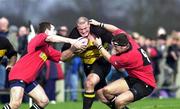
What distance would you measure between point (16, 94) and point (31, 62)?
0.72 meters

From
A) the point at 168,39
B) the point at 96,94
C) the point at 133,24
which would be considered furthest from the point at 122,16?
the point at 96,94

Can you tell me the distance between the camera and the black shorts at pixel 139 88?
16.7 metres

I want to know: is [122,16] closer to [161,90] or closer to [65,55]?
[161,90]

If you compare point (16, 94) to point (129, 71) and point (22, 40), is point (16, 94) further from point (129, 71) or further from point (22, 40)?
point (22, 40)

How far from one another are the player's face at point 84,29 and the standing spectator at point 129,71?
264 millimetres

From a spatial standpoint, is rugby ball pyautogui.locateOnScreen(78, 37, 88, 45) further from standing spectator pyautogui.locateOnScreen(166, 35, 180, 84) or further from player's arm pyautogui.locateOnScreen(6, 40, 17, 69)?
standing spectator pyautogui.locateOnScreen(166, 35, 180, 84)

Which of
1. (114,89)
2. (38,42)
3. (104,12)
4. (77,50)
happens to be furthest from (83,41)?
(104,12)

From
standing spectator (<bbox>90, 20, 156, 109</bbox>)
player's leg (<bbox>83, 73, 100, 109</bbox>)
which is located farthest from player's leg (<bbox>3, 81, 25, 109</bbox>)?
standing spectator (<bbox>90, 20, 156, 109</bbox>)

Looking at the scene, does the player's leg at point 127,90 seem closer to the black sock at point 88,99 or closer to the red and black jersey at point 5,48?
the black sock at point 88,99

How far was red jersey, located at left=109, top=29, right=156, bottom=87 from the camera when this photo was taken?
54.4 feet

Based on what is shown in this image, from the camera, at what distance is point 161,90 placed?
27750mm

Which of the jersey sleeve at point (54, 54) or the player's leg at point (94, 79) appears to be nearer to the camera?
the jersey sleeve at point (54, 54)

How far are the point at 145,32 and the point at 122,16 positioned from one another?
4.90ft

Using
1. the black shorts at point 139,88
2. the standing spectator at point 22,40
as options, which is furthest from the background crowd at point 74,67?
the black shorts at point 139,88
